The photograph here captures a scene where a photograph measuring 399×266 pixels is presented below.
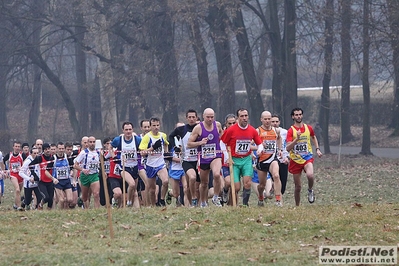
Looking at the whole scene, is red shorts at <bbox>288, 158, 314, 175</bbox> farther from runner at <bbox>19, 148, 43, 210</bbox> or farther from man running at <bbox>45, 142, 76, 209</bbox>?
runner at <bbox>19, 148, 43, 210</bbox>

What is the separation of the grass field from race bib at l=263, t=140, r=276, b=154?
258cm

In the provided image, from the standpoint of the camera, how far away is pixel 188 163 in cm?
1833

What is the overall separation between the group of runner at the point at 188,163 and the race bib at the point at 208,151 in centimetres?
2

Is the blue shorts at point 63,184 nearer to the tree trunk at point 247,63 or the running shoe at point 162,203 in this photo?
the running shoe at point 162,203

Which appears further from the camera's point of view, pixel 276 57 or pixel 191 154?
pixel 276 57

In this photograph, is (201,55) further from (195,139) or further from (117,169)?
(195,139)

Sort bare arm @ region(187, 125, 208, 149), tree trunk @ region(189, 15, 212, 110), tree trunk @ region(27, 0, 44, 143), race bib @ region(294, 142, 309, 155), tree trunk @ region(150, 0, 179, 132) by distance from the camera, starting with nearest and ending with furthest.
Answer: bare arm @ region(187, 125, 208, 149) < race bib @ region(294, 142, 309, 155) < tree trunk @ region(189, 15, 212, 110) < tree trunk @ region(150, 0, 179, 132) < tree trunk @ region(27, 0, 44, 143)

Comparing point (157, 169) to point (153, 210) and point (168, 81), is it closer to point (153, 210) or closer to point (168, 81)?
point (153, 210)

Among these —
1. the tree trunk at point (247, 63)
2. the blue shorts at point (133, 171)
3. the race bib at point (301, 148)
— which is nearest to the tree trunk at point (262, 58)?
the tree trunk at point (247, 63)

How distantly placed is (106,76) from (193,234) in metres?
33.4

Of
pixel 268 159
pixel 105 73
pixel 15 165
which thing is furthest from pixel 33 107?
pixel 268 159

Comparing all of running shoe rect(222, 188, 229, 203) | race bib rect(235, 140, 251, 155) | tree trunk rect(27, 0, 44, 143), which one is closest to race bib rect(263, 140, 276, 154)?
race bib rect(235, 140, 251, 155)

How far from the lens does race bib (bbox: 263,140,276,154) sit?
1841 centimetres

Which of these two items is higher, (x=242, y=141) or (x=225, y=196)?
(x=242, y=141)
